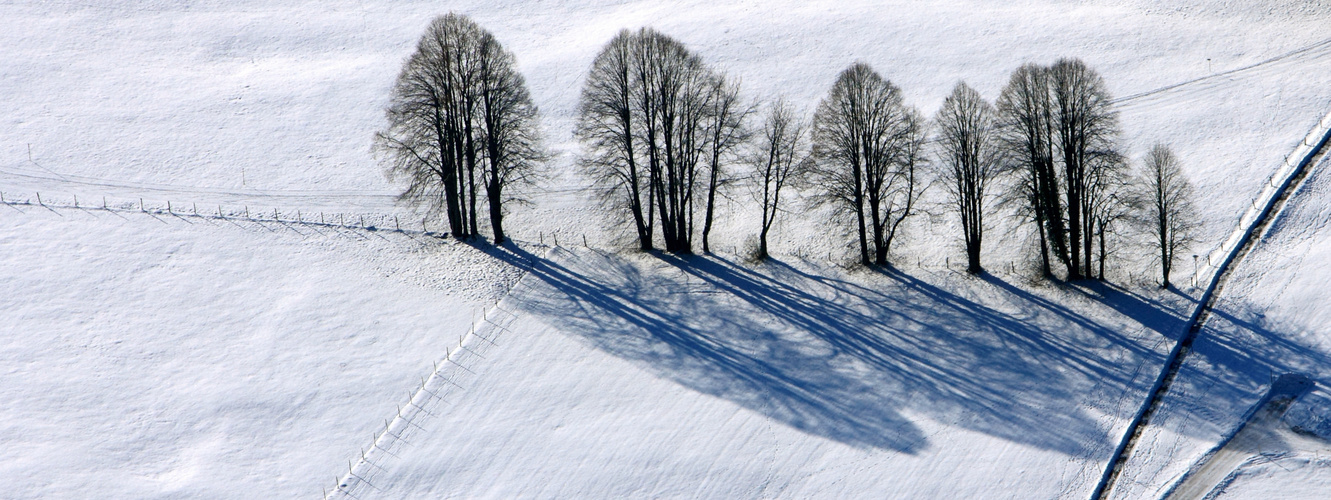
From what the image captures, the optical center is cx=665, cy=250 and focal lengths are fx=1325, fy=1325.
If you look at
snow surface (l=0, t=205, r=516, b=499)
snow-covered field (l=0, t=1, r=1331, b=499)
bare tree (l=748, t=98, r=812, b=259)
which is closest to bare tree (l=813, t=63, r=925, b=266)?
bare tree (l=748, t=98, r=812, b=259)

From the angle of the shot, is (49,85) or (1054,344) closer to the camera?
(1054,344)

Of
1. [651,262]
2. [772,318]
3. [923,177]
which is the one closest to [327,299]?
[651,262]

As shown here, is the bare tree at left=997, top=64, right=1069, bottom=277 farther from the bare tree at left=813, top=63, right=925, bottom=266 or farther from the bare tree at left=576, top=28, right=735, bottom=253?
the bare tree at left=576, top=28, right=735, bottom=253

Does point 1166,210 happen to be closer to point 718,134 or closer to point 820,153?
point 820,153

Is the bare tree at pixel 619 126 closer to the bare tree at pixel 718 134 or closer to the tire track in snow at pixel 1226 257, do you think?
the bare tree at pixel 718 134

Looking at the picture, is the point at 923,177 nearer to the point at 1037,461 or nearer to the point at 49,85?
the point at 1037,461
